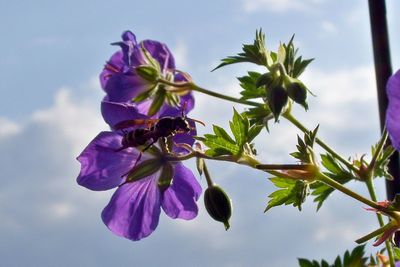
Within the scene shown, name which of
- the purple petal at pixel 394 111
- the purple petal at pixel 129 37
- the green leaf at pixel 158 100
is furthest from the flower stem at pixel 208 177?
the purple petal at pixel 394 111

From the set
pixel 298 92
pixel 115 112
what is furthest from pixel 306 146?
pixel 115 112

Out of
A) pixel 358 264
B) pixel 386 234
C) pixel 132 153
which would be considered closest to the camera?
pixel 386 234

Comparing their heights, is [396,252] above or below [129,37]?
below

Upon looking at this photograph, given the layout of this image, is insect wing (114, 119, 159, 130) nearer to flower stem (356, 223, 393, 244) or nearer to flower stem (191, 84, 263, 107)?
flower stem (191, 84, 263, 107)

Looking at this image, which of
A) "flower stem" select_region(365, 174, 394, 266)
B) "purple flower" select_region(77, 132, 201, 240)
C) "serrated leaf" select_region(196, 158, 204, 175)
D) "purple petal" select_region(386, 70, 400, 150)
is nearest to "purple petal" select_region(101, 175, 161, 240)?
"purple flower" select_region(77, 132, 201, 240)

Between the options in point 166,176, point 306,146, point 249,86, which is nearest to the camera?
point 306,146

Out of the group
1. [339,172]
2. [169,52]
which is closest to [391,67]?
[339,172]

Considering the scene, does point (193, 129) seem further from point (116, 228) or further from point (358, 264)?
point (358, 264)

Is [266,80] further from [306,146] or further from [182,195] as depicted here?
[182,195]
